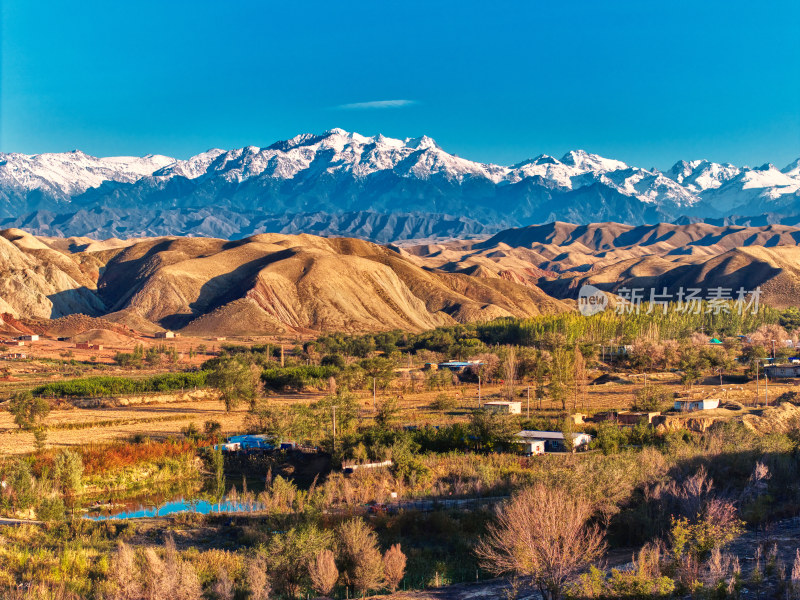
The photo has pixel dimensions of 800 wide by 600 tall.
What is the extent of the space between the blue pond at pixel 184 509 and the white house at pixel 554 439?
46.5 feet

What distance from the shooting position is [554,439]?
37969 millimetres

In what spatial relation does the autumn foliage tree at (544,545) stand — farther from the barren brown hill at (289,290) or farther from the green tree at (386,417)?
the barren brown hill at (289,290)

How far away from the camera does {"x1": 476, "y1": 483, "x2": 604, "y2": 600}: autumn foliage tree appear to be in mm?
16594

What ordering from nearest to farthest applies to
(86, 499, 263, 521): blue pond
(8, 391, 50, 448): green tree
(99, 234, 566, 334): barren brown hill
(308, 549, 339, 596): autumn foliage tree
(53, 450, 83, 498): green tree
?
(308, 549, 339, 596): autumn foliage tree
(86, 499, 263, 521): blue pond
(53, 450, 83, 498): green tree
(8, 391, 50, 448): green tree
(99, 234, 566, 334): barren brown hill

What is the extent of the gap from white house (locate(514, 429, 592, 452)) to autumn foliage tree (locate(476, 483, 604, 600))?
59.9 feet

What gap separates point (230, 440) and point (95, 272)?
119632 millimetres

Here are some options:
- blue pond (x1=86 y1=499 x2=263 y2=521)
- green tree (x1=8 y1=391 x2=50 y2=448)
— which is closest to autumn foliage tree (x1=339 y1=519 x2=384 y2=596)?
blue pond (x1=86 y1=499 x2=263 y2=521)

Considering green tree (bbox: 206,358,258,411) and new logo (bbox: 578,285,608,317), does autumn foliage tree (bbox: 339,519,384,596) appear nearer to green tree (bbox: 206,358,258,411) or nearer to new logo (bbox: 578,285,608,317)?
green tree (bbox: 206,358,258,411)

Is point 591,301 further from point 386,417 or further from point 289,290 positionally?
point 386,417

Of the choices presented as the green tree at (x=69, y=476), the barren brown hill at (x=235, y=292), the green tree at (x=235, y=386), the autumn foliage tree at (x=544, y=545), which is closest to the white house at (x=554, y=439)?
the autumn foliage tree at (x=544, y=545)

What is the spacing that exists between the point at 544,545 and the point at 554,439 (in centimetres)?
2166

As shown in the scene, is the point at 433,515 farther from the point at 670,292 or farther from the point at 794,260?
the point at 794,260

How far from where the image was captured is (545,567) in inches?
656

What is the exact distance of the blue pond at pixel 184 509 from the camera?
93.0 ft
